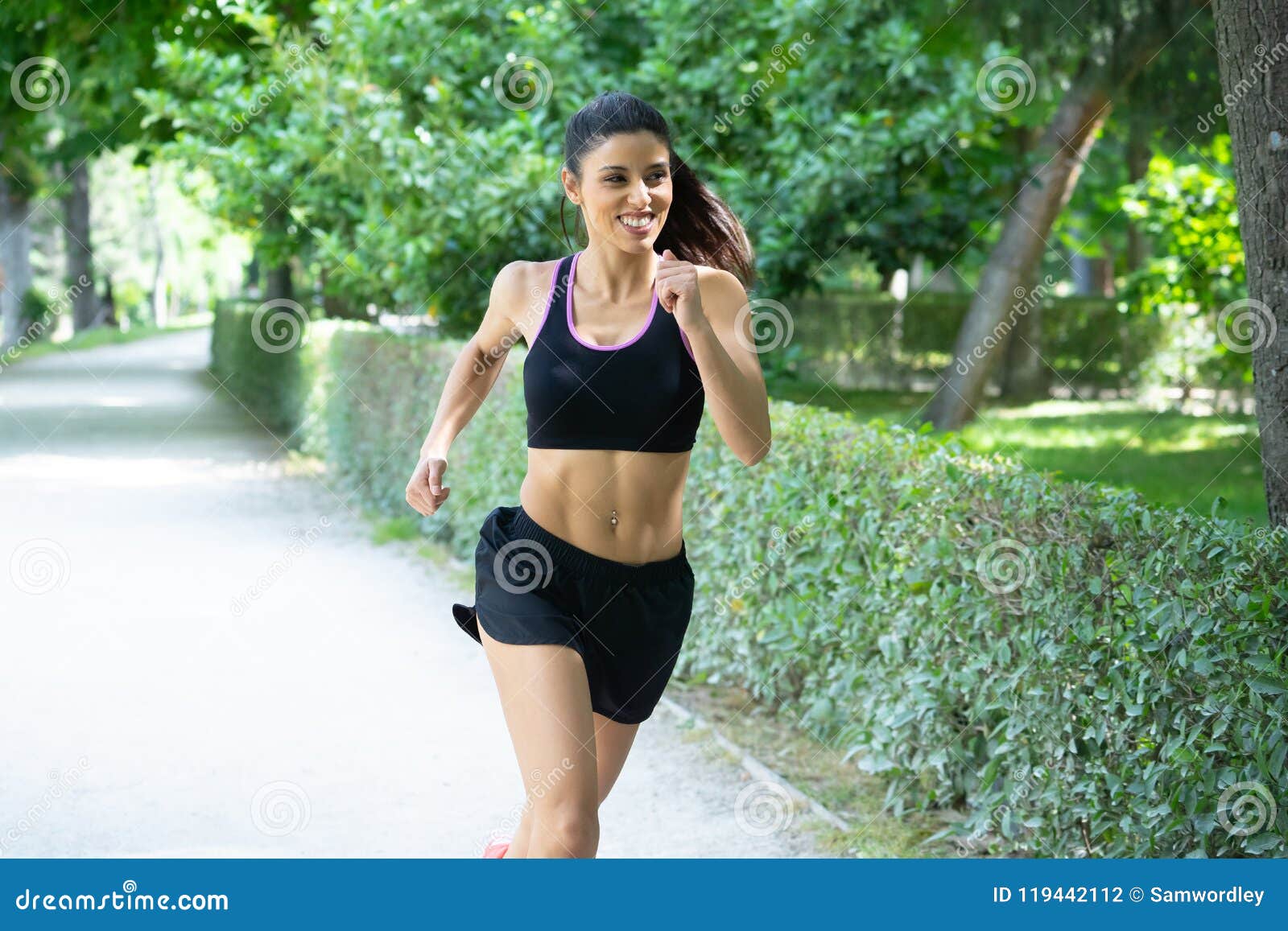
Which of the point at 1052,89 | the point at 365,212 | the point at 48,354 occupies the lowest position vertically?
the point at 48,354

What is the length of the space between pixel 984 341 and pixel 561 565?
11.1m

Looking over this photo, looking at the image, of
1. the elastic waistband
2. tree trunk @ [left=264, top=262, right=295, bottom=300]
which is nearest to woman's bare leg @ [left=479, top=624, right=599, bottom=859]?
the elastic waistband

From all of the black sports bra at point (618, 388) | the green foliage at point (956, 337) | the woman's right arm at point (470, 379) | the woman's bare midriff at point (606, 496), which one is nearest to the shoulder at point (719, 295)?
the black sports bra at point (618, 388)

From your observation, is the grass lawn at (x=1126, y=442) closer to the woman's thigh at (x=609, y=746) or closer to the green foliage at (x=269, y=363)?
the woman's thigh at (x=609, y=746)

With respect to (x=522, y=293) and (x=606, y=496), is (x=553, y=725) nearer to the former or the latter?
(x=606, y=496)

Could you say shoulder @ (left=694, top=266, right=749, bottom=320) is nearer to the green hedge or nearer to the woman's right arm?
the woman's right arm

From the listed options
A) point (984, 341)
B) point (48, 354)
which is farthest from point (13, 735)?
point (48, 354)

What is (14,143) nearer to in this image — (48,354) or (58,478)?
(58,478)

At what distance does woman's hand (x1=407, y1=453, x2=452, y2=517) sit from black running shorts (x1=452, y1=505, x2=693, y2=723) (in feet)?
0.49

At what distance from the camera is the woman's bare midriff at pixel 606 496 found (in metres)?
3.21

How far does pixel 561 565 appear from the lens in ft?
10.6

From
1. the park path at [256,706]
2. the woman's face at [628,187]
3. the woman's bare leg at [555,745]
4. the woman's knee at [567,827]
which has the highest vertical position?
the woman's face at [628,187]

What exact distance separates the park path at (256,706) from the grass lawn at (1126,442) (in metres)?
3.34

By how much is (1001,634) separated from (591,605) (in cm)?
190
